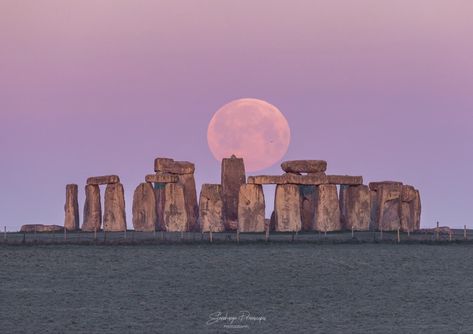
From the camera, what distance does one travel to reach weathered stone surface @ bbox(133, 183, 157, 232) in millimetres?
60312

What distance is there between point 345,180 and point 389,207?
302 cm

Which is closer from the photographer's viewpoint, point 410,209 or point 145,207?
point 145,207

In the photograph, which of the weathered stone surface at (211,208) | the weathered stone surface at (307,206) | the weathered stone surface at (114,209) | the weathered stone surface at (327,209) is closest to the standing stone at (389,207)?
the weathered stone surface at (327,209)

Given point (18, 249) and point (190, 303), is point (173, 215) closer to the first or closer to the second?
point (18, 249)

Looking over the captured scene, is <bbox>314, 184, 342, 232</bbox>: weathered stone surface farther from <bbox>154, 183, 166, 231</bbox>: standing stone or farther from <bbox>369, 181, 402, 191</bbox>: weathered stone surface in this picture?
<bbox>154, 183, 166, 231</bbox>: standing stone

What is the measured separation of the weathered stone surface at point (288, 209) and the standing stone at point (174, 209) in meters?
5.03

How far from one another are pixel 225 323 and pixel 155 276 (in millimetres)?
7388

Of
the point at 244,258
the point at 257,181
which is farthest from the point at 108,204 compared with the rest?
the point at 244,258

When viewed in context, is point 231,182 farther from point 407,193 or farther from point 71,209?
point 71,209

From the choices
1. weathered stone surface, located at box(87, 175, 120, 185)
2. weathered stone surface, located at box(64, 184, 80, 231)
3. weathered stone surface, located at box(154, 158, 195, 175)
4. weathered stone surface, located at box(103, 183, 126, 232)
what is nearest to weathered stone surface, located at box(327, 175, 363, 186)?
weathered stone surface, located at box(154, 158, 195, 175)

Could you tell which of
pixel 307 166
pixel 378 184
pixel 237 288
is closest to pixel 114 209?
pixel 307 166

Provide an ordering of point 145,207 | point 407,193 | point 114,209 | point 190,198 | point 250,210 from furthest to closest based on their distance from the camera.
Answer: point 190,198
point 407,193
point 114,209
point 145,207
point 250,210

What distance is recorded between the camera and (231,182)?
200 feet

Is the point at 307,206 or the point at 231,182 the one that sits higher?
the point at 231,182
